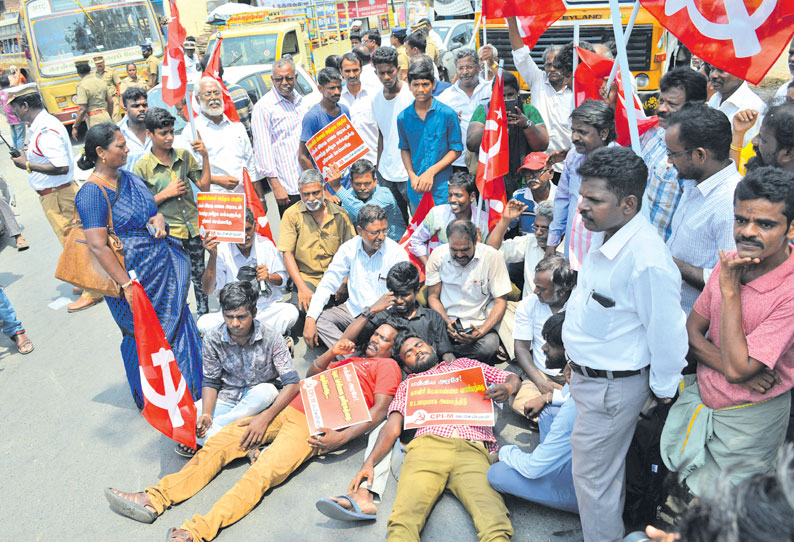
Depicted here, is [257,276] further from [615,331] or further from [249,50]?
[249,50]

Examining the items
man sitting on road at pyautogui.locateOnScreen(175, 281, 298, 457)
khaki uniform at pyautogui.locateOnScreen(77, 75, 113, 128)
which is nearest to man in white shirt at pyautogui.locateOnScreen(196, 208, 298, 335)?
man sitting on road at pyautogui.locateOnScreen(175, 281, 298, 457)

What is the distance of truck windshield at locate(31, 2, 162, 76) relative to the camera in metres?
13.2

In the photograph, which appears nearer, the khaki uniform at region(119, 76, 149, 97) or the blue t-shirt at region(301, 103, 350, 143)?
the blue t-shirt at region(301, 103, 350, 143)

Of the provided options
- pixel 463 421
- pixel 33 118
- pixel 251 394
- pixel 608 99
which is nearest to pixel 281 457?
pixel 251 394

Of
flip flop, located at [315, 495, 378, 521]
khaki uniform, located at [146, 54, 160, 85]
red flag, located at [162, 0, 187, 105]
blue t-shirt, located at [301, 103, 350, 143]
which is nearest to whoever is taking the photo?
flip flop, located at [315, 495, 378, 521]

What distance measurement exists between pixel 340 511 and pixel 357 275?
222 cm

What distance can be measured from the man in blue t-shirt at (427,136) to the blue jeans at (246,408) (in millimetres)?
2283

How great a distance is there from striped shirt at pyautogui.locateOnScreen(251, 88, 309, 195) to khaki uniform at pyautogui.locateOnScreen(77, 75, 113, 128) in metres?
6.55

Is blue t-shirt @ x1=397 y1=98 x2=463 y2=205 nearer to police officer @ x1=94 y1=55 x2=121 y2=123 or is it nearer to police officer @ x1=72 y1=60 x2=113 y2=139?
police officer @ x1=72 y1=60 x2=113 y2=139

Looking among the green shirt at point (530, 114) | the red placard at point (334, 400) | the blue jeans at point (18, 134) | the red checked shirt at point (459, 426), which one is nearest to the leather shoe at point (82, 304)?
the red placard at point (334, 400)

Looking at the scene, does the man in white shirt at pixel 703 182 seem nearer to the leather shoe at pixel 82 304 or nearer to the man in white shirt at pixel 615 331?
the man in white shirt at pixel 615 331

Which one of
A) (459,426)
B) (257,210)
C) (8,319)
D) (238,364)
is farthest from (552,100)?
(8,319)

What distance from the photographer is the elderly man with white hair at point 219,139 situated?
5.65 m

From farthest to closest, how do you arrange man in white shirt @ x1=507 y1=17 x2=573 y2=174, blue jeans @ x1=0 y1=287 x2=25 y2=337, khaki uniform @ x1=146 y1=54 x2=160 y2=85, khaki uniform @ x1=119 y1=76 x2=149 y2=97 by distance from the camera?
khaki uniform @ x1=146 y1=54 x2=160 y2=85 < khaki uniform @ x1=119 y1=76 x2=149 y2=97 < man in white shirt @ x1=507 y1=17 x2=573 y2=174 < blue jeans @ x1=0 y1=287 x2=25 y2=337
